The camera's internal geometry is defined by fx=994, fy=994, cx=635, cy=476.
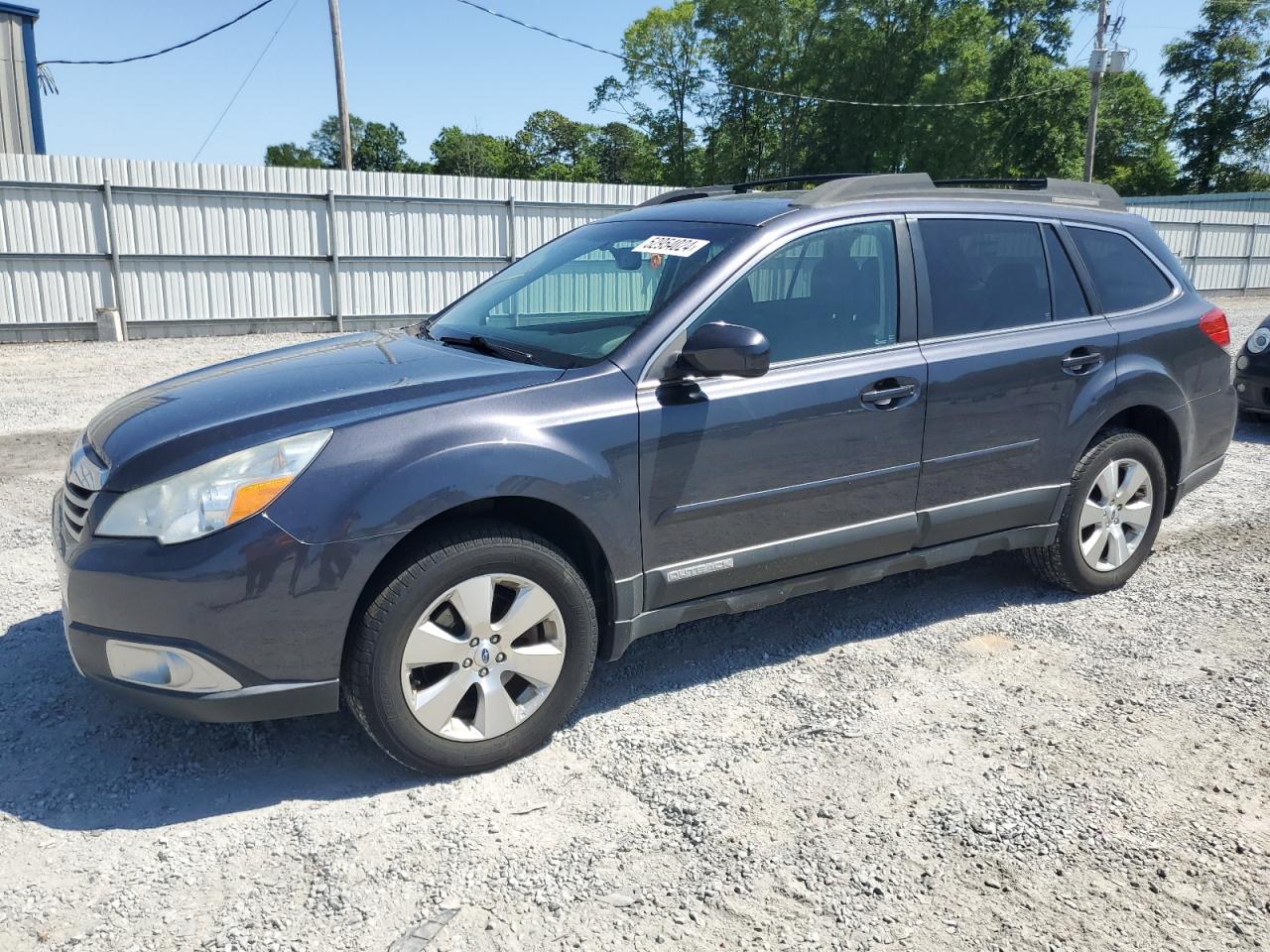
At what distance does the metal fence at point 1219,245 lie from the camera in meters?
25.4

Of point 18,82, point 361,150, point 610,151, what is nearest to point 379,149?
point 361,150

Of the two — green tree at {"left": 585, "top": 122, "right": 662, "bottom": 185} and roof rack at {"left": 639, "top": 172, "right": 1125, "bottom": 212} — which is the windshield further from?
green tree at {"left": 585, "top": 122, "right": 662, "bottom": 185}

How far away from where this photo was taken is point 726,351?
3203mm

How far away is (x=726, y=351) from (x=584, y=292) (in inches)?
43.3

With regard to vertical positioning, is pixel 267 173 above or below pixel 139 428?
above

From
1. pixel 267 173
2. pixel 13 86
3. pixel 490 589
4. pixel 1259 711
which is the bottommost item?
pixel 1259 711

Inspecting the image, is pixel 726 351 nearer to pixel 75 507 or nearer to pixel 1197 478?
pixel 75 507

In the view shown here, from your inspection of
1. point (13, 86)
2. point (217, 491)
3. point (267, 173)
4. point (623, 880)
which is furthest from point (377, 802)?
point (13, 86)

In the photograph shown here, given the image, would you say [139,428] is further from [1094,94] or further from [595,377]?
[1094,94]

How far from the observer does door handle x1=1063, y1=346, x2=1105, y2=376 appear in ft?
14.1

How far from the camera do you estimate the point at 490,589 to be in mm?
3010

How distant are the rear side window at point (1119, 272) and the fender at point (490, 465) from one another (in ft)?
8.44

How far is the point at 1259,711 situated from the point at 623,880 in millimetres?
2513

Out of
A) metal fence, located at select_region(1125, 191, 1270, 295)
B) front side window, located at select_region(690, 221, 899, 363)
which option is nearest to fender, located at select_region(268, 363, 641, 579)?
front side window, located at select_region(690, 221, 899, 363)
